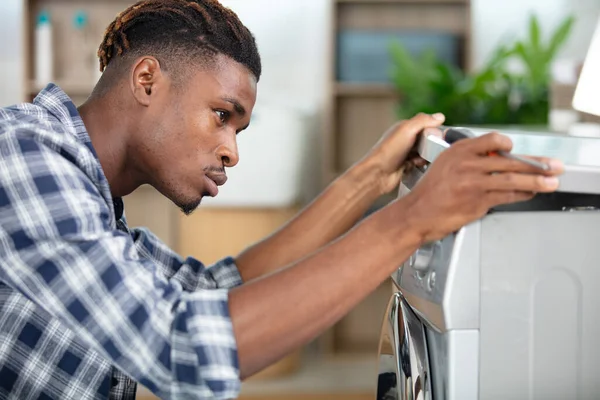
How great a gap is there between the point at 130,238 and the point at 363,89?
3010mm

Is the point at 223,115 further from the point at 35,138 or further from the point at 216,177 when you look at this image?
the point at 35,138

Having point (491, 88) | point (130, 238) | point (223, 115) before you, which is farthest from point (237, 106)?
point (491, 88)

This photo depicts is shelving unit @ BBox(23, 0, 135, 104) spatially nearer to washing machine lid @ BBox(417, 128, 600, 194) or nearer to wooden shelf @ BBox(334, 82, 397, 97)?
wooden shelf @ BBox(334, 82, 397, 97)

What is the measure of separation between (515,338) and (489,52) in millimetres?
3439

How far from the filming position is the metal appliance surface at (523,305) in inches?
34.5

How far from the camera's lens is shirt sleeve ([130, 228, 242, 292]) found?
1.41 meters

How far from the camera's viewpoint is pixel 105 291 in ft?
3.02

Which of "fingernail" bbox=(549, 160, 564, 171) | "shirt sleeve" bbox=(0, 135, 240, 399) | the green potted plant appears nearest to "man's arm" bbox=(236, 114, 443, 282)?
"shirt sleeve" bbox=(0, 135, 240, 399)

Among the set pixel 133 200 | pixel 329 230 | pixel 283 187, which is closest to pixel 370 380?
pixel 283 187

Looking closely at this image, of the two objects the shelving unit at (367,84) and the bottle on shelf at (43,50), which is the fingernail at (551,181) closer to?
the shelving unit at (367,84)

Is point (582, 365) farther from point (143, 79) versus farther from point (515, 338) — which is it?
point (143, 79)

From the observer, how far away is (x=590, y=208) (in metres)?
0.91

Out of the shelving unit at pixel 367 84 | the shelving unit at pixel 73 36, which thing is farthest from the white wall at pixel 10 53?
the shelving unit at pixel 367 84

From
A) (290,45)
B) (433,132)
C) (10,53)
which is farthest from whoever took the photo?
(290,45)
